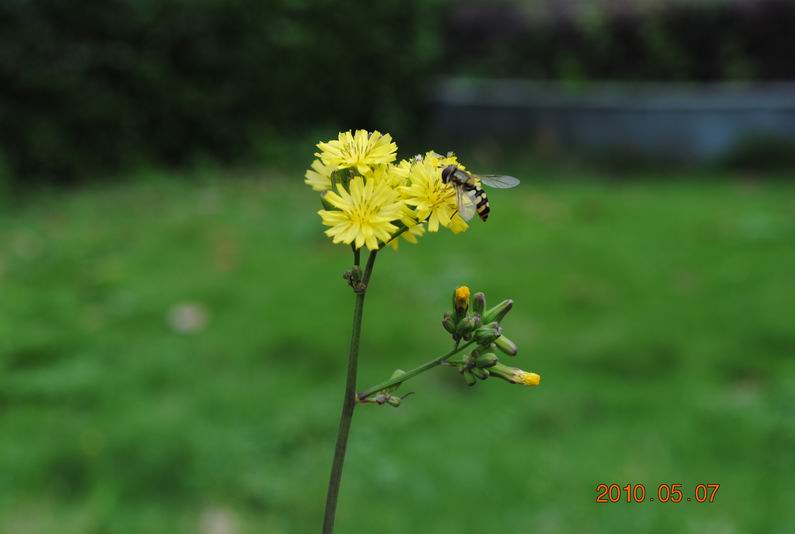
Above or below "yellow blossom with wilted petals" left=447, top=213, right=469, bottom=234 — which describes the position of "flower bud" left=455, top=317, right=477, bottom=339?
below

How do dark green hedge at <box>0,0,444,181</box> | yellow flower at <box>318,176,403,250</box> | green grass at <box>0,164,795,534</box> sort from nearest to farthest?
yellow flower at <box>318,176,403,250</box>, green grass at <box>0,164,795,534</box>, dark green hedge at <box>0,0,444,181</box>

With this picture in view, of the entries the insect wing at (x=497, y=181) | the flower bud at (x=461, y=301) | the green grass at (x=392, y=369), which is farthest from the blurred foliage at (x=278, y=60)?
the flower bud at (x=461, y=301)

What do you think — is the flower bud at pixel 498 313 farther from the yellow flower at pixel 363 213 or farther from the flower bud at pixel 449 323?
the yellow flower at pixel 363 213

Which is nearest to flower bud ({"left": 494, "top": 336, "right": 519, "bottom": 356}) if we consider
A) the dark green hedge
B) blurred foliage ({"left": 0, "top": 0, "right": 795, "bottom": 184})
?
blurred foliage ({"left": 0, "top": 0, "right": 795, "bottom": 184})

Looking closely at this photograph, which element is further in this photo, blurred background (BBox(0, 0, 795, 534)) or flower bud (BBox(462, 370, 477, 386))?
blurred background (BBox(0, 0, 795, 534))

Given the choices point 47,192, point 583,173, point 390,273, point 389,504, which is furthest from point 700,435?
point 47,192

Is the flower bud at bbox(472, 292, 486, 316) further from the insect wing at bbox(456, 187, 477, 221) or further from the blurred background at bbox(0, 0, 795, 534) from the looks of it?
the blurred background at bbox(0, 0, 795, 534)
